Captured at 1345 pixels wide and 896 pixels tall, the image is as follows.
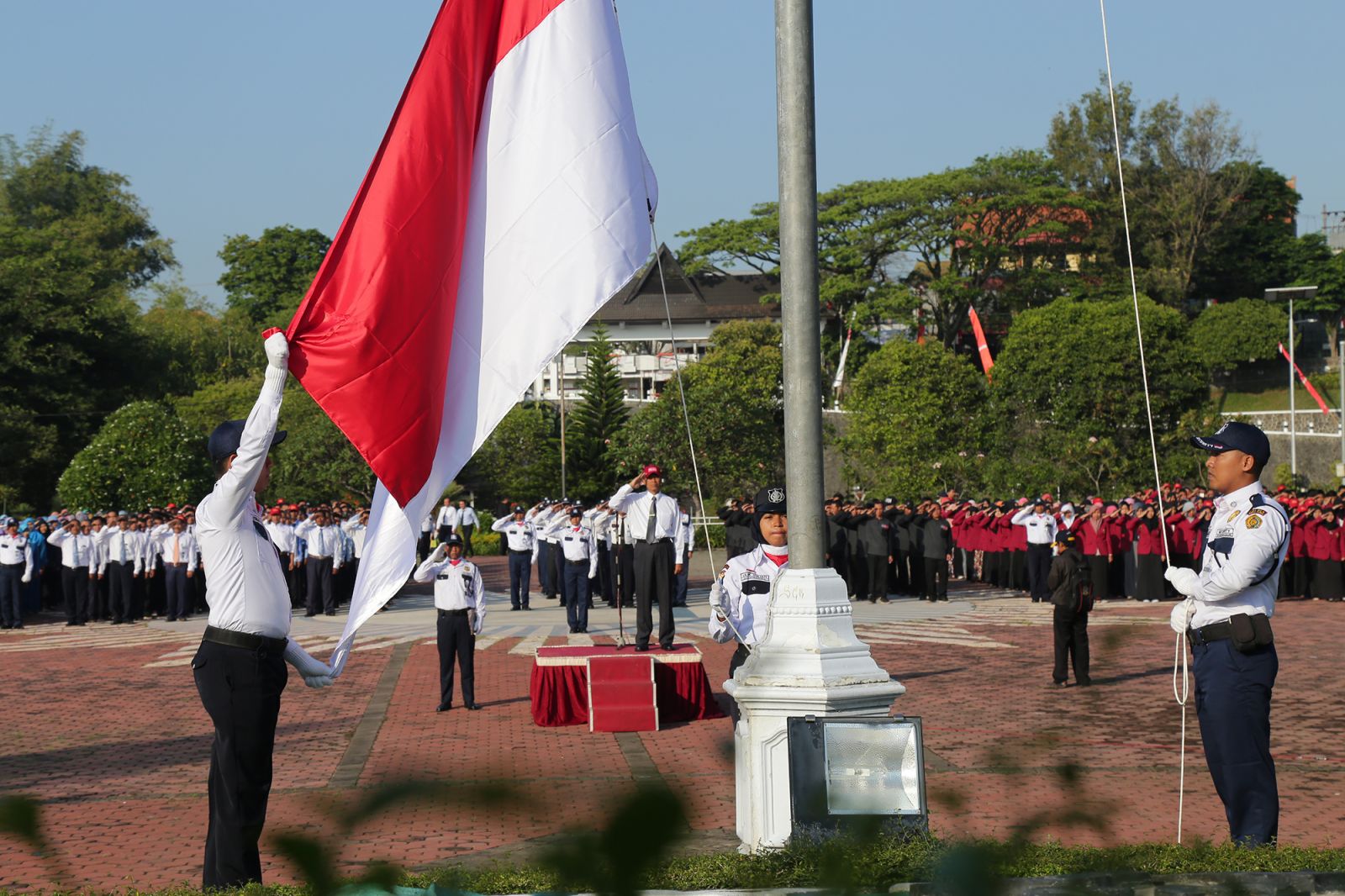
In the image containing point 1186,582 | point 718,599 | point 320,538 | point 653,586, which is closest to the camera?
point 1186,582

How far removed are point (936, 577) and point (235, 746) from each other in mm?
20953

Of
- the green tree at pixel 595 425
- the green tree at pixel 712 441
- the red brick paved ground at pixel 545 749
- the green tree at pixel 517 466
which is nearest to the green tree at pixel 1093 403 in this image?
the green tree at pixel 712 441

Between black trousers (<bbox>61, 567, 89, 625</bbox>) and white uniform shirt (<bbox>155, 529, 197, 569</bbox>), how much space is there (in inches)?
51.3

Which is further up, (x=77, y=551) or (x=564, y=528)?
(x=564, y=528)

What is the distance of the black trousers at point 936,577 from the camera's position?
2528cm

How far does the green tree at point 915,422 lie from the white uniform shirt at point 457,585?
3061cm

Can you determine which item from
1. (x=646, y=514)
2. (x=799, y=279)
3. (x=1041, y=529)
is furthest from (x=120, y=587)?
(x=799, y=279)

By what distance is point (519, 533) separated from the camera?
25.1 meters

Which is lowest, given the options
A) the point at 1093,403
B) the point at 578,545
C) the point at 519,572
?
the point at 519,572

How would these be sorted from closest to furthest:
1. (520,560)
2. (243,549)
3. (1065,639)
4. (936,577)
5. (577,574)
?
1. (243,549)
2. (1065,639)
3. (577,574)
4. (520,560)
5. (936,577)

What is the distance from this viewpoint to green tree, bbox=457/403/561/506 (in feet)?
175

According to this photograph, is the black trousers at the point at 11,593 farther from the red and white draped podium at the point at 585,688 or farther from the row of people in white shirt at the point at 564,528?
the red and white draped podium at the point at 585,688

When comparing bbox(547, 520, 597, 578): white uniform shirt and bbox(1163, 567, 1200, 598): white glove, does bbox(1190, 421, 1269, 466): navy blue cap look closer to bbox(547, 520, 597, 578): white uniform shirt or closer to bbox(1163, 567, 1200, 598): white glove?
bbox(1163, 567, 1200, 598): white glove

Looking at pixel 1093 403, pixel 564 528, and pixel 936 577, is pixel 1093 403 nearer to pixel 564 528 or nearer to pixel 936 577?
pixel 936 577
